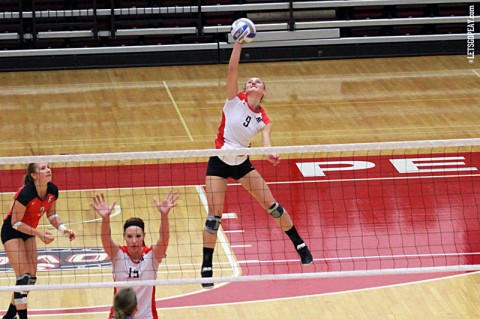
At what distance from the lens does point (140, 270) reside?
10125 millimetres

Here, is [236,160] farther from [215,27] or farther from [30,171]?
[215,27]

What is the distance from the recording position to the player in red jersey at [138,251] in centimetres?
958

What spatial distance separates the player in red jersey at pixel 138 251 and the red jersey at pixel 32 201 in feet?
4.96

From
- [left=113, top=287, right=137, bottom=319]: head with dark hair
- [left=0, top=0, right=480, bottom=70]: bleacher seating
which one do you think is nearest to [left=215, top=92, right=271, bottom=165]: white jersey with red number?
[left=113, top=287, right=137, bottom=319]: head with dark hair

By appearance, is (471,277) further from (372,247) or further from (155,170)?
(155,170)

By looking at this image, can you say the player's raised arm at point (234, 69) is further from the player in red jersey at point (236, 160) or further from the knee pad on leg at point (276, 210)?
the knee pad on leg at point (276, 210)

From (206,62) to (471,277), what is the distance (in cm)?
1278

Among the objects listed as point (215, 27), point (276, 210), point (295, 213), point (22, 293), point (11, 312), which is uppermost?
point (215, 27)

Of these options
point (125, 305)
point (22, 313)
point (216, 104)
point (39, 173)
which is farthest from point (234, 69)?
point (216, 104)

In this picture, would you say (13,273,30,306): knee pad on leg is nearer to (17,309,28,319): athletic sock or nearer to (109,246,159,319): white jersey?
(17,309,28,319): athletic sock

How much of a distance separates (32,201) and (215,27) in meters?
14.1

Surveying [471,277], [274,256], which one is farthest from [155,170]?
[471,277]

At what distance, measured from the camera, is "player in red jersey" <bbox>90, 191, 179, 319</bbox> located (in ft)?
31.4

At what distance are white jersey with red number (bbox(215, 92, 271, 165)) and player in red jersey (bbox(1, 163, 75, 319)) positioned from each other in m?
1.92
